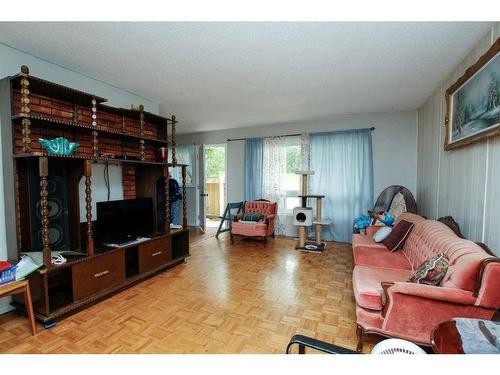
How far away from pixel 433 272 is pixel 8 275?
2910 millimetres

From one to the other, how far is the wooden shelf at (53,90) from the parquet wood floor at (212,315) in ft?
6.30

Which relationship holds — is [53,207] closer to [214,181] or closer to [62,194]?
[62,194]

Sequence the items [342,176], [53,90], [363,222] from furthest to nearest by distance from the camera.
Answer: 1. [342,176]
2. [363,222]
3. [53,90]

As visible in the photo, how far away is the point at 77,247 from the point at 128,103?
5.89 ft

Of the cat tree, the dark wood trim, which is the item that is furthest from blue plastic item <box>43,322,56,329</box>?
the cat tree

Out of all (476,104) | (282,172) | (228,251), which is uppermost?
(476,104)

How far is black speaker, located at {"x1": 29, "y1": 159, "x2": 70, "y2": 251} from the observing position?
2024mm

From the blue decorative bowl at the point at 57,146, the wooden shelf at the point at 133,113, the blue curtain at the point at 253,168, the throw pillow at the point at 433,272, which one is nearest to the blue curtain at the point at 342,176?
the blue curtain at the point at 253,168

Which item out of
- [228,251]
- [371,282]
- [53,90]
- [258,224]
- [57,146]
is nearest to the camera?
[371,282]

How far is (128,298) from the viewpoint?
7.48ft

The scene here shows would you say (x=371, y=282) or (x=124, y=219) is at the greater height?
(x=124, y=219)

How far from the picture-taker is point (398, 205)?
3.53 metres

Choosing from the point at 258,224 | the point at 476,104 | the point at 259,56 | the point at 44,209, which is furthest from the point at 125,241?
the point at 476,104

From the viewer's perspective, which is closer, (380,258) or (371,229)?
(380,258)
